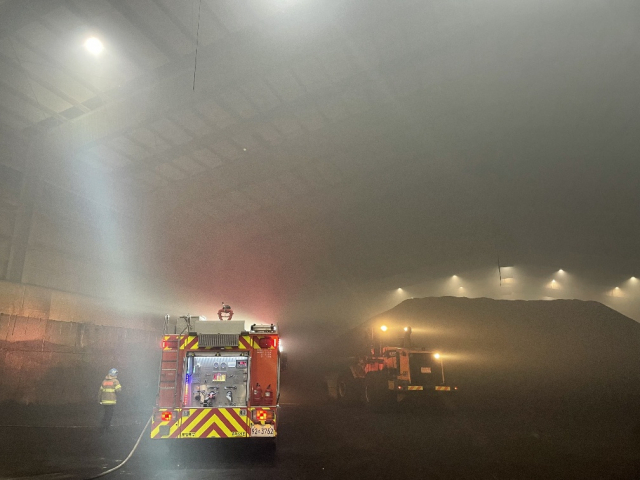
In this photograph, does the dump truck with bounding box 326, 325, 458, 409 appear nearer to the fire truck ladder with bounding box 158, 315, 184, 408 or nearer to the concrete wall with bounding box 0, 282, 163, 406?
the concrete wall with bounding box 0, 282, 163, 406

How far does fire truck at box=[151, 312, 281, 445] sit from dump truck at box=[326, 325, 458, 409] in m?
7.75

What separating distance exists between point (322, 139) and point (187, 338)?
35.2 ft

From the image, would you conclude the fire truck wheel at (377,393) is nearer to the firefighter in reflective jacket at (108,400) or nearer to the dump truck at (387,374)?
the dump truck at (387,374)

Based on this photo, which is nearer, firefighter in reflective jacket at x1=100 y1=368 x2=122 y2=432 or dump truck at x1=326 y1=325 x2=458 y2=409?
firefighter in reflective jacket at x1=100 y1=368 x2=122 y2=432

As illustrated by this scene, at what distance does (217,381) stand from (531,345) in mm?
23212

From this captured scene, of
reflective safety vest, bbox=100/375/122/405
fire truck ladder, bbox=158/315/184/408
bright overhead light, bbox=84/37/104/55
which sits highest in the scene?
bright overhead light, bbox=84/37/104/55

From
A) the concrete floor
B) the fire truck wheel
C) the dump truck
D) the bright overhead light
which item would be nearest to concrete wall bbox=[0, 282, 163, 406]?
the concrete floor

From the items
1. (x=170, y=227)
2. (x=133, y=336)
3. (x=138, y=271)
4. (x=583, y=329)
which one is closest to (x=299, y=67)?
(x=170, y=227)

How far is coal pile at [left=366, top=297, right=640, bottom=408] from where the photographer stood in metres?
18.4

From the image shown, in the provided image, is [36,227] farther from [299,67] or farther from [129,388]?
[299,67]

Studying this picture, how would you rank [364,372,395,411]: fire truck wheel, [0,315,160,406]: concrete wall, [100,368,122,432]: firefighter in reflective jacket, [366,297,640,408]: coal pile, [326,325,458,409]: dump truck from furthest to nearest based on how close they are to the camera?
[366,297,640,408]: coal pile, [364,372,395,411]: fire truck wheel, [326,325,458,409]: dump truck, [0,315,160,406]: concrete wall, [100,368,122,432]: firefighter in reflective jacket

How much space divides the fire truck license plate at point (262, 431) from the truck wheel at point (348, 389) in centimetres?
986

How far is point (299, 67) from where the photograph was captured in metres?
12.7

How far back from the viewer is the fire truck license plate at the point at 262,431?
738cm
